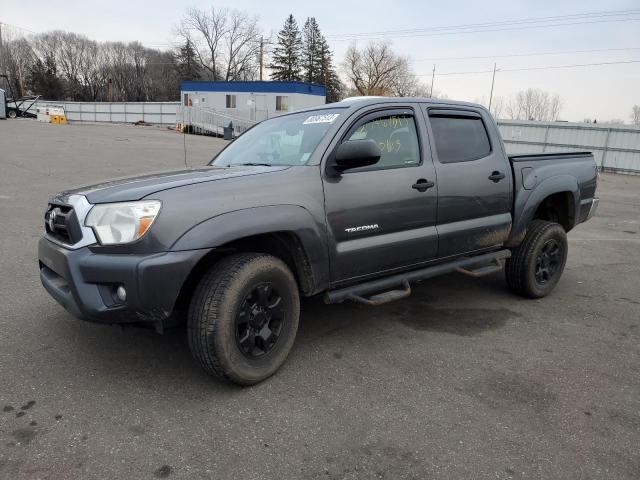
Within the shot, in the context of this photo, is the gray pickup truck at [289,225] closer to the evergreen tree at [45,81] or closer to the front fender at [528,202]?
the front fender at [528,202]

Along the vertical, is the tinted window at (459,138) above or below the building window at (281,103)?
below

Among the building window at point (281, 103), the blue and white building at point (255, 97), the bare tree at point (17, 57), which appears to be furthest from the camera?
the bare tree at point (17, 57)

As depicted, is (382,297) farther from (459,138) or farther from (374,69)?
(374,69)

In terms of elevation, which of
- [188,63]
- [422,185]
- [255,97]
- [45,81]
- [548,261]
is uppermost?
[188,63]

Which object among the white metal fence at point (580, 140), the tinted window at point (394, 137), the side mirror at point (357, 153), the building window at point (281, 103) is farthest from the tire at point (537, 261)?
the building window at point (281, 103)

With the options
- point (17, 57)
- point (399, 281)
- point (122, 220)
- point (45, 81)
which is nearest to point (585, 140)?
point (399, 281)

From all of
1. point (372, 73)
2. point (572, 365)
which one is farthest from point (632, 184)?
point (372, 73)

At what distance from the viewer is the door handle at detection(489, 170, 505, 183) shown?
14.0 ft

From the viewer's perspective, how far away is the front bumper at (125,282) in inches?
101

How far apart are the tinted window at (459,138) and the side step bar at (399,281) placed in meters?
0.88

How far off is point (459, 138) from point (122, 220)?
2.87 meters

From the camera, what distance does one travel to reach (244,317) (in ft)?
9.60

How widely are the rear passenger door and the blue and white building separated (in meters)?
31.6

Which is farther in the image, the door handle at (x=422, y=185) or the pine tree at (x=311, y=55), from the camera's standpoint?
the pine tree at (x=311, y=55)
